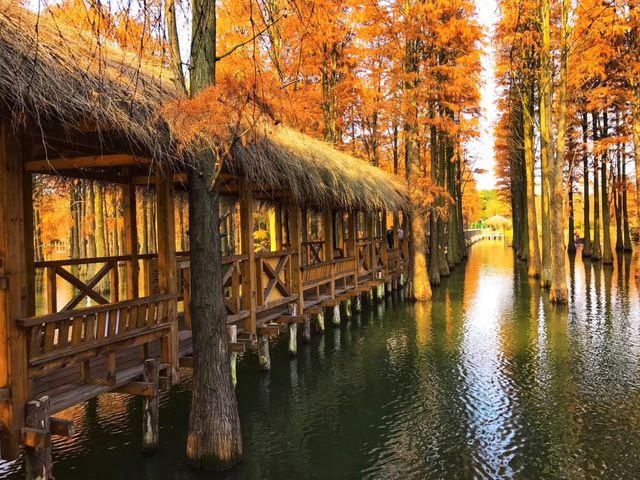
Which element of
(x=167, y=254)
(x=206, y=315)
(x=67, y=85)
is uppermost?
(x=67, y=85)

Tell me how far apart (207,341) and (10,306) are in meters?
1.70

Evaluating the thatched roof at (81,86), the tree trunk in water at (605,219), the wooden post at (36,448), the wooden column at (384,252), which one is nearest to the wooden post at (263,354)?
the thatched roof at (81,86)

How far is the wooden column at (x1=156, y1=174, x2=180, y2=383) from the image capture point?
19.3 feet

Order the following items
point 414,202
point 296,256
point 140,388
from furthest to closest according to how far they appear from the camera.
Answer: point 414,202 < point 296,256 < point 140,388

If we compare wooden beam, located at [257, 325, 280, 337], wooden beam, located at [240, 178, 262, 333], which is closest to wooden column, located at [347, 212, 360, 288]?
wooden beam, located at [257, 325, 280, 337]

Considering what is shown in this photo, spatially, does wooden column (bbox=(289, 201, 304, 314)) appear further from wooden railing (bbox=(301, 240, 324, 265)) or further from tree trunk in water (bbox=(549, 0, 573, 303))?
tree trunk in water (bbox=(549, 0, 573, 303))

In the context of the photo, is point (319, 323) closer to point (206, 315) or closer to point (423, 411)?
point (423, 411)

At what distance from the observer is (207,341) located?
485cm

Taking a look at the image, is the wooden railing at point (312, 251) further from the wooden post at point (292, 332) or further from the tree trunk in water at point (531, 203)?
the tree trunk in water at point (531, 203)

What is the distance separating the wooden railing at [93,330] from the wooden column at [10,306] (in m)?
0.11

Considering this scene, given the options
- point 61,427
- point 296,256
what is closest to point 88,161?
point 61,427

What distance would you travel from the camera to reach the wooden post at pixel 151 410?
5.38 meters

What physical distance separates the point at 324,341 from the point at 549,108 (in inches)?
413

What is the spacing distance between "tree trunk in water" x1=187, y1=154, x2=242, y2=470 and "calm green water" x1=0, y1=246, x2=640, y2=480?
29cm
